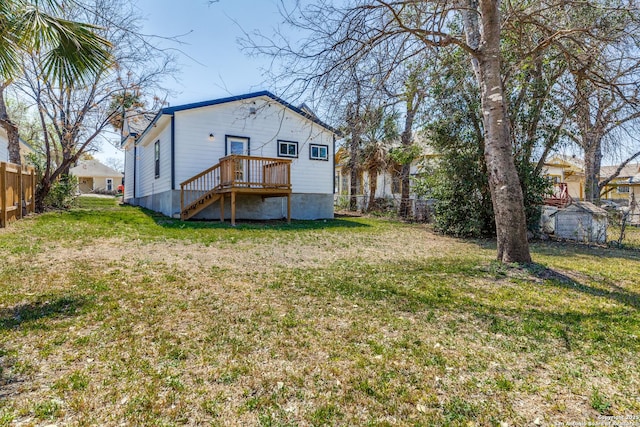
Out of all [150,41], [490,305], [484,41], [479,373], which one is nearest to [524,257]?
[490,305]

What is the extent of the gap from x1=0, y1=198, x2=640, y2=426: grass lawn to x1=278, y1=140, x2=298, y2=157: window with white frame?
899 cm

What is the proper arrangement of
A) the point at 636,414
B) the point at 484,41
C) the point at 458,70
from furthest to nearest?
the point at 458,70 < the point at 484,41 < the point at 636,414

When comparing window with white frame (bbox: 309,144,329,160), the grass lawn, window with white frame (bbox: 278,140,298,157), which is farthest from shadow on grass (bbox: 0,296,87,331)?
window with white frame (bbox: 309,144,329,160)

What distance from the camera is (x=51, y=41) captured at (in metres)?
4.05

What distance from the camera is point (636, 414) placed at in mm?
2125

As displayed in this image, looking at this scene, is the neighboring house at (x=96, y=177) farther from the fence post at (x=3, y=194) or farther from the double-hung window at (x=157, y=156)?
the fence post at (x=3, y=194)

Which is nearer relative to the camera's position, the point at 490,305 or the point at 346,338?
the point at 346,338

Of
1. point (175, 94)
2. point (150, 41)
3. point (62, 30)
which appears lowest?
point (150, 41)

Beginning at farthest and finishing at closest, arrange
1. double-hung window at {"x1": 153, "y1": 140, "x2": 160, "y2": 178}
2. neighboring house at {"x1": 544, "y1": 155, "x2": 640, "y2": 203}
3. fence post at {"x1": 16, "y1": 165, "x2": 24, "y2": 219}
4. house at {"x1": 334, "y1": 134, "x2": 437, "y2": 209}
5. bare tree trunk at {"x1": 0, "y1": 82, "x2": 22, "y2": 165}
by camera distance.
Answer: neighboring house at {"x1": 544, "y1": 155, "x2": 640, "y2": 203} < house at {"x1": 334, "y1": 134, "x2": 437, "y2": 209} < double-hung window at {"x1": 153, "y1": 140, "x2": 160, "y2": 178} < bare tree trunk at {"x1": 0, "y1": 82, "x2": 22, "y2": 165} < fence post at {"x1": 16, "y1": 165, "x2": 24, "y2": 219}

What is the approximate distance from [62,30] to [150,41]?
3.94 ft

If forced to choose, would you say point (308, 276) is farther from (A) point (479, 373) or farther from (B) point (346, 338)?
(A) point (479, 373)

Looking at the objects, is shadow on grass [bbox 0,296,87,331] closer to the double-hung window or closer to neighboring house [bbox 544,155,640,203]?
the double-hung window

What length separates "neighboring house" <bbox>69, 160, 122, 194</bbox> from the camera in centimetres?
4109

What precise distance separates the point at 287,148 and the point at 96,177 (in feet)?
121
